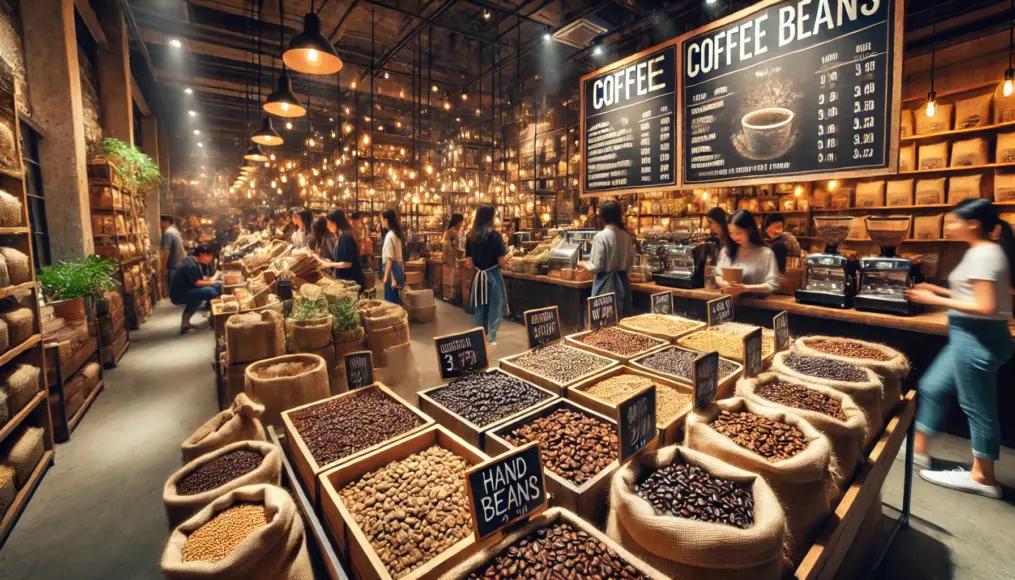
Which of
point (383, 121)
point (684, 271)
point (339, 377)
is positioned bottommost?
point (339, 377)

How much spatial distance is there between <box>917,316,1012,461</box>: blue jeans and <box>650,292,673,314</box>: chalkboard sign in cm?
161

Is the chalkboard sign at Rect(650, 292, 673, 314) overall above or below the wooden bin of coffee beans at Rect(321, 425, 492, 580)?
above

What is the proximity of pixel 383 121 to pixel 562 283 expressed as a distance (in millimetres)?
10557

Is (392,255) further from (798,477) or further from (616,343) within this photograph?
(798,477)

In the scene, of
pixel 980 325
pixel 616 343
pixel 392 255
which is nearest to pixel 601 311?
pixel 616 343

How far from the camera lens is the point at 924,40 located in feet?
20.6

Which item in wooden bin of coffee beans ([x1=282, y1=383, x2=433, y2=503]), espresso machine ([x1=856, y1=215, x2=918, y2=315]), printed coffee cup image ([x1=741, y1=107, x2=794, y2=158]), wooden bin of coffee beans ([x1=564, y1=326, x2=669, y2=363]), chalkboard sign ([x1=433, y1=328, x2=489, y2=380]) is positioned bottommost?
wooden bin of coffee beans ([x1=282, y1=383, x2=433, y2=503])

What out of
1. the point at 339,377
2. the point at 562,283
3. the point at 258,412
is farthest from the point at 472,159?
the point at 258,412

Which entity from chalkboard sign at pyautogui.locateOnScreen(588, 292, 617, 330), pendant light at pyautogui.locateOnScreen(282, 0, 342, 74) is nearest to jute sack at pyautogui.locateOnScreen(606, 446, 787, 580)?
chalkboard sign at pyautogui.locateOnScreen(588, 292, 617, 330)

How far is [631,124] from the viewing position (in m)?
4.65

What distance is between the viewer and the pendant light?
3.96 meters

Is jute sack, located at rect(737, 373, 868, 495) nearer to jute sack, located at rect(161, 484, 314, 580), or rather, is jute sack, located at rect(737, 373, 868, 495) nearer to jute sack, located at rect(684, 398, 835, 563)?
jute sack, located at rect(684, 398, 835, 563)

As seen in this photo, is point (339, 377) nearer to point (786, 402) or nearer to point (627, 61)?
point (786, 402)

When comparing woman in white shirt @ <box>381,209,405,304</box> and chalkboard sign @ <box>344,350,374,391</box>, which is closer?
chalkboard sign @ <box>344,350,374,391</box>
